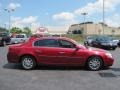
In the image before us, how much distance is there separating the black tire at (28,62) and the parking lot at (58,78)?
0.86 feet

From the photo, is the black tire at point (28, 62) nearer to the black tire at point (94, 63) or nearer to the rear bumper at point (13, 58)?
the rear bumper at point (13, 58)

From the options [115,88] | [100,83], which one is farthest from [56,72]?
[115,88]

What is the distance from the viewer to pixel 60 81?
11.9 meters

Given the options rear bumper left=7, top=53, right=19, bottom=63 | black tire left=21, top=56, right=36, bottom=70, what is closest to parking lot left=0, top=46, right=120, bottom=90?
black tire left=21, top=56, right=36, bottom=70

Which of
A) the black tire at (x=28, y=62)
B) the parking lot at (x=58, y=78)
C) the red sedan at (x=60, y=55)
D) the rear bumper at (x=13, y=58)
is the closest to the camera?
the parking lot at (x=58, y=78)

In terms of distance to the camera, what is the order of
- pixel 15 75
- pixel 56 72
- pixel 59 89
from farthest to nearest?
pixel 56 72 → pixel 15 75 → pixel 59 89

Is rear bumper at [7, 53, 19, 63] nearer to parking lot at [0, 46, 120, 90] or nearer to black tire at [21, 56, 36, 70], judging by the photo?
black tire at [21, 56, 36, 70]

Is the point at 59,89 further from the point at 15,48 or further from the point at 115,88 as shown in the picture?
the point at 15,48

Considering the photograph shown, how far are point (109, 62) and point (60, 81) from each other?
3977 mm

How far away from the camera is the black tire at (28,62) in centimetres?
1516

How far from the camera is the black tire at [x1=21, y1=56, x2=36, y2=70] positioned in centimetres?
1516

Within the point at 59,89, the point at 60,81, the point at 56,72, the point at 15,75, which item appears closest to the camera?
the point at 59,89

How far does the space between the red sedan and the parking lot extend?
347 mm

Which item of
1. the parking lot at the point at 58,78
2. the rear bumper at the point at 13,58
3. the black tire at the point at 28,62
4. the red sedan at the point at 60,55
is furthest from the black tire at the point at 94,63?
the rear bumper at the point at 13,58
